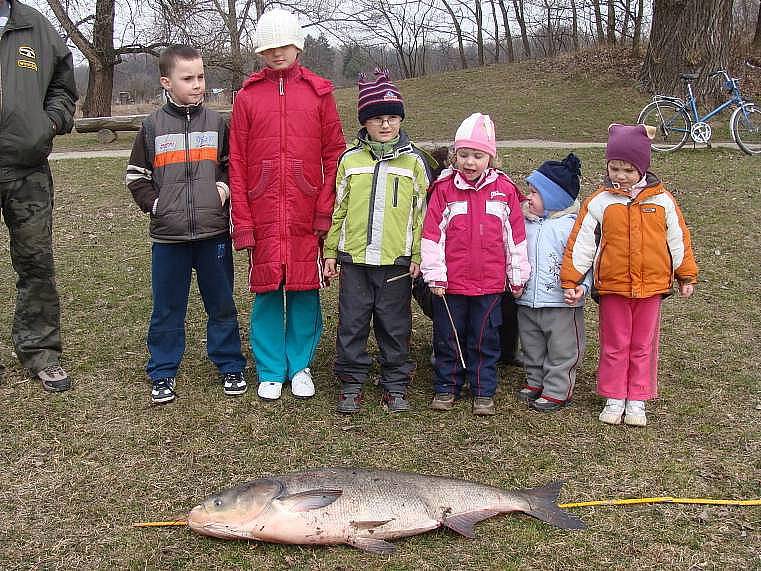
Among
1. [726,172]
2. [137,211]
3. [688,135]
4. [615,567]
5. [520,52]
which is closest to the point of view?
[615,567]

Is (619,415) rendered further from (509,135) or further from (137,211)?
(509,135)

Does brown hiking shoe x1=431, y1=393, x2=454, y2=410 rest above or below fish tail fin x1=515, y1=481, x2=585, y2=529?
above

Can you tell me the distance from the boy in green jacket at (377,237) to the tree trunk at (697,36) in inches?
477

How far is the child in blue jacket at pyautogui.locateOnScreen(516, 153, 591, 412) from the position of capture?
176 inches

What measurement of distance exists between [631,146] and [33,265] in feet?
11.7

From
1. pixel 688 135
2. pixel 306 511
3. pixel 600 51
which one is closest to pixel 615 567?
pixel 306 511

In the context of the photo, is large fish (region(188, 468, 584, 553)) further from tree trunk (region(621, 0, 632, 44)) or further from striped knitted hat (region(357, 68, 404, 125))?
tree trunk (region(621, 0, 632, 44))

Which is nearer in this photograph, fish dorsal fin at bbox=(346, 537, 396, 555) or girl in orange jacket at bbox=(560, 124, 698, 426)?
fish dorsal fin at bbox=(346, 537, 396, 555)

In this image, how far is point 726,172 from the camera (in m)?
11.1

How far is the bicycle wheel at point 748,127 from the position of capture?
12.6 meters

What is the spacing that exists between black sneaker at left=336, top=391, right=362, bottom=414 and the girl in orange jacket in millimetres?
1339

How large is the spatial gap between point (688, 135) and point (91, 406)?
11303 mm

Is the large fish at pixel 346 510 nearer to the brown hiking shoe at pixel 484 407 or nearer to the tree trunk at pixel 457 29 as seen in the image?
the brown hiking shoe at pixel 484 407

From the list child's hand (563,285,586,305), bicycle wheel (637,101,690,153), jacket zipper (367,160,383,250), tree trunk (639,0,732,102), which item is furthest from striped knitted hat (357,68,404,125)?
tree trunk (639,0,732,102)
